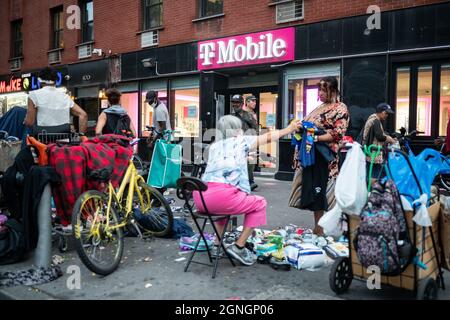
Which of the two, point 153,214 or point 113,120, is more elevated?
point 113,120

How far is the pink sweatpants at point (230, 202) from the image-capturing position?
13.4 feet

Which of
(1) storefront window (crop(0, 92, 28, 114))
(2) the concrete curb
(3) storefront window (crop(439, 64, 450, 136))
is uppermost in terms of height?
(1) storefront window (crop(0, 92, 28, 114))

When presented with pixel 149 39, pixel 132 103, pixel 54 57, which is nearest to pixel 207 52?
pixel 149 39

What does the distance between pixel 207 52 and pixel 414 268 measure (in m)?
10.4

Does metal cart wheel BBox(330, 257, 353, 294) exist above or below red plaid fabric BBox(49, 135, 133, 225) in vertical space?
below

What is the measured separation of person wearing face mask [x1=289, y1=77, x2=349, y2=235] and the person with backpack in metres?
2.59

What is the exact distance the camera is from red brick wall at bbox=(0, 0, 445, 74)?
34.5ft

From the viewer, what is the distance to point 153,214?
218 inches

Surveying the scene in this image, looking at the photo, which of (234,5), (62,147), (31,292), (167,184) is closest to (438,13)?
(234,5)

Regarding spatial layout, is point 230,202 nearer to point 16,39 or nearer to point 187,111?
point 187,111

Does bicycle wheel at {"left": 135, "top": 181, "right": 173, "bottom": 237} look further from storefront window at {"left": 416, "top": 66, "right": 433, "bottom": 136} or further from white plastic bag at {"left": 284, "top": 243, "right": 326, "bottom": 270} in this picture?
storefront window at {"left": 416, "top": 66, "right": 433, "bottom": 136}

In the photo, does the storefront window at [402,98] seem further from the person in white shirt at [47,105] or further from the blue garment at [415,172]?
the person in white shirt at [47,105]

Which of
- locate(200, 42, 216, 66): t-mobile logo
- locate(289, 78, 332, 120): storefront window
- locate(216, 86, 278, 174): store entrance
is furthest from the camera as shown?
locate(200, 42, 216, 66): t-mobile logo

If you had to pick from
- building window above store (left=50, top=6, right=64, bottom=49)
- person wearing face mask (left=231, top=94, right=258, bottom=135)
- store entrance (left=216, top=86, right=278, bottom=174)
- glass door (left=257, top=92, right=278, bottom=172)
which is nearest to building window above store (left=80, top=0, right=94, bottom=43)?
building window above store (left=50, top=6, right=64, bottom=49)
